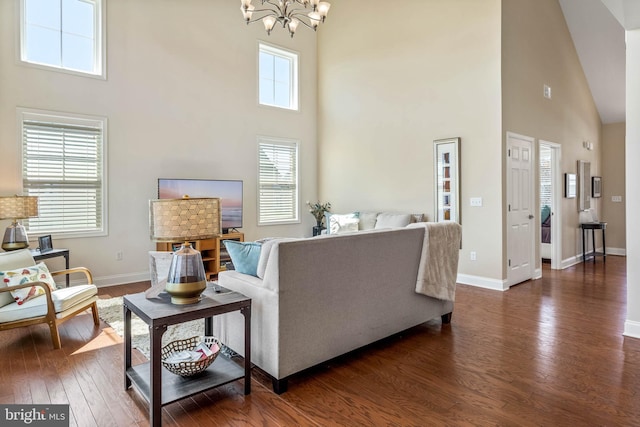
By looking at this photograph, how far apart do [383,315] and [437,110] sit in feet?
11.9

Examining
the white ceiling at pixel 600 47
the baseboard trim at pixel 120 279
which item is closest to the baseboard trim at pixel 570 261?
the white ceiling at pixel 600 47

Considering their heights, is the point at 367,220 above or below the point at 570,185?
below

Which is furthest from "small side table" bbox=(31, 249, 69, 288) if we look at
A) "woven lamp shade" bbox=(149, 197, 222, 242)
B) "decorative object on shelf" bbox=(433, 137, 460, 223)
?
"decorative object on shelf" bbox=(433, 137, 460, 223)

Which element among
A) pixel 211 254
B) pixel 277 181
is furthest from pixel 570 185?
pixel 211 254

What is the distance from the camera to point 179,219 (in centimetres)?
196

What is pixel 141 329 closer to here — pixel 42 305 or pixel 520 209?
pixel 42 305

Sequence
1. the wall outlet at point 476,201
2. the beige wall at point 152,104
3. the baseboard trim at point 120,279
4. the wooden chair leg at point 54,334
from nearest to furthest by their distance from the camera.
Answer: the wooden chair leg at point 54,334 → the beige wall at point 152,104 → the wall outlet at point 476,201 → the baseboard trim at point 120,279

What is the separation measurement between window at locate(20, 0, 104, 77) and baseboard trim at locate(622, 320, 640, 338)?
674cm

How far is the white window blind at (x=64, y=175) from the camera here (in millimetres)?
4734

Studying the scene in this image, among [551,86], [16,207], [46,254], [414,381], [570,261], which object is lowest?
[414,381]

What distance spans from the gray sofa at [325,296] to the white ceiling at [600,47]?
539cm

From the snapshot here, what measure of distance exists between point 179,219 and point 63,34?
4.66 meters

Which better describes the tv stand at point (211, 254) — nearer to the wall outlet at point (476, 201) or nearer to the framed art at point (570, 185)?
the wall outlet at point (476, 201)

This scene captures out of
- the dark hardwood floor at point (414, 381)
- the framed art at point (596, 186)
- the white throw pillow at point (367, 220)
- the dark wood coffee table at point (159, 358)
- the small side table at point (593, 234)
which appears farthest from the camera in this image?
the framed art at point (596, 186)
